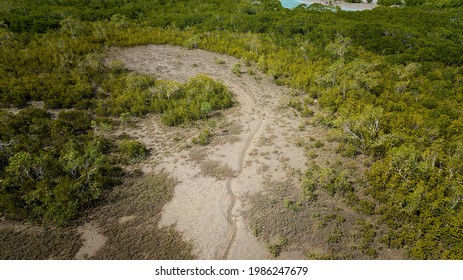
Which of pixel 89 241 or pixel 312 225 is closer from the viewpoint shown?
pixel 89 241

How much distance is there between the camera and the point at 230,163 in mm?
27297

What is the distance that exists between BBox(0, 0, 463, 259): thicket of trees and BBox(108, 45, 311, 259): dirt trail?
10.1ft

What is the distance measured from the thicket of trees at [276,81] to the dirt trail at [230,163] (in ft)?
10.1

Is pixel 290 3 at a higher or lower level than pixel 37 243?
higher

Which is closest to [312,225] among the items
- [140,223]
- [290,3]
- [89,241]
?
[140,223]

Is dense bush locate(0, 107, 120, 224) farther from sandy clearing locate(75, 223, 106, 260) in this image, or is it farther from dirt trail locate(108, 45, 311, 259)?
dirt trail locate(108, 45, 311, 259)

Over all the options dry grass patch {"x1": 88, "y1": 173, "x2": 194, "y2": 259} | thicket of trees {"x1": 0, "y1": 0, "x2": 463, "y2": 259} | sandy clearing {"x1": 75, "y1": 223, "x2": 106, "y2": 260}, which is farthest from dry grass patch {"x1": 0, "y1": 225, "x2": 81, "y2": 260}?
dry grass patch {"x1": 88, "y1": 173, "x2": 194, "y2": 259}

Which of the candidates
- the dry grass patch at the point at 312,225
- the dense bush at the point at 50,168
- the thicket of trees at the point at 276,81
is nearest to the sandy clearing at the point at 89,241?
the dense bush at the point at 50,168

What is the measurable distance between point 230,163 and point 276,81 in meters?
19.0

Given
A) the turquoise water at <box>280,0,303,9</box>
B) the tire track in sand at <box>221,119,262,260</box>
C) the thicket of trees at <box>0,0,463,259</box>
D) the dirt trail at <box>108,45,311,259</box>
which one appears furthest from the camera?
the turquoise water at <box>280,0,303,9</box>

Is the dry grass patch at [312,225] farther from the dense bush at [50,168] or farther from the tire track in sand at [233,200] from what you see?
the dense bush at [50,168]

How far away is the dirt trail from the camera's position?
20922 mm

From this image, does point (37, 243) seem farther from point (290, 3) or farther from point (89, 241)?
point (290, 3)

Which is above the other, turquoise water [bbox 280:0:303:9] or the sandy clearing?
turquoise water [bbox 280:0:303:9]
